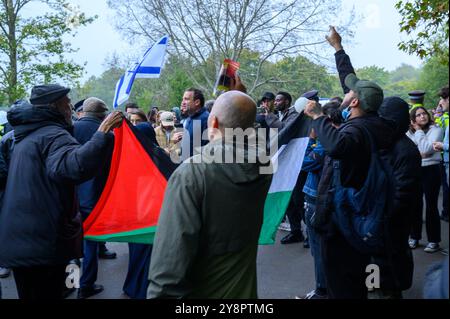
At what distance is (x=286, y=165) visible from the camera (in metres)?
4.67

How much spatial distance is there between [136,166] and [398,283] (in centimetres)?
251

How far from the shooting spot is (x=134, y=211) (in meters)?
4.49

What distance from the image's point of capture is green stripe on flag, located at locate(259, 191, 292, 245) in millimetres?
4465

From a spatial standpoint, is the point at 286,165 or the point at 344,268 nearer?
the point at 344,268

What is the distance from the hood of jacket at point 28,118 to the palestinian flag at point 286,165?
82.7 inches

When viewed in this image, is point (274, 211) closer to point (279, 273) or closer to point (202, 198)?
point (279, 273)

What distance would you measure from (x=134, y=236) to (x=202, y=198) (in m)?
2.35

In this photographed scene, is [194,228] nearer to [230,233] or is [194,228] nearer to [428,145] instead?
[230,233]

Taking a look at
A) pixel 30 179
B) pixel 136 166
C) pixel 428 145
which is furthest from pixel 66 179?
pixel 428 145

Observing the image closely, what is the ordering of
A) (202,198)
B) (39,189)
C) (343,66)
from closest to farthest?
(202,198)
(39,189)
(343,66)

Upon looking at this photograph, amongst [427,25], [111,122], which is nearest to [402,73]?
[427,25]

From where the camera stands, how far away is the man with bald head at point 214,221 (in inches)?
89.2

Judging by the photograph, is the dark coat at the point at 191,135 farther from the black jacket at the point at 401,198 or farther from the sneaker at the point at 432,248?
the sneaker at the point at 432,248

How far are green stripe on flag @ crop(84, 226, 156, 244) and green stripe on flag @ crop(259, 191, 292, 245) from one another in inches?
40.9
